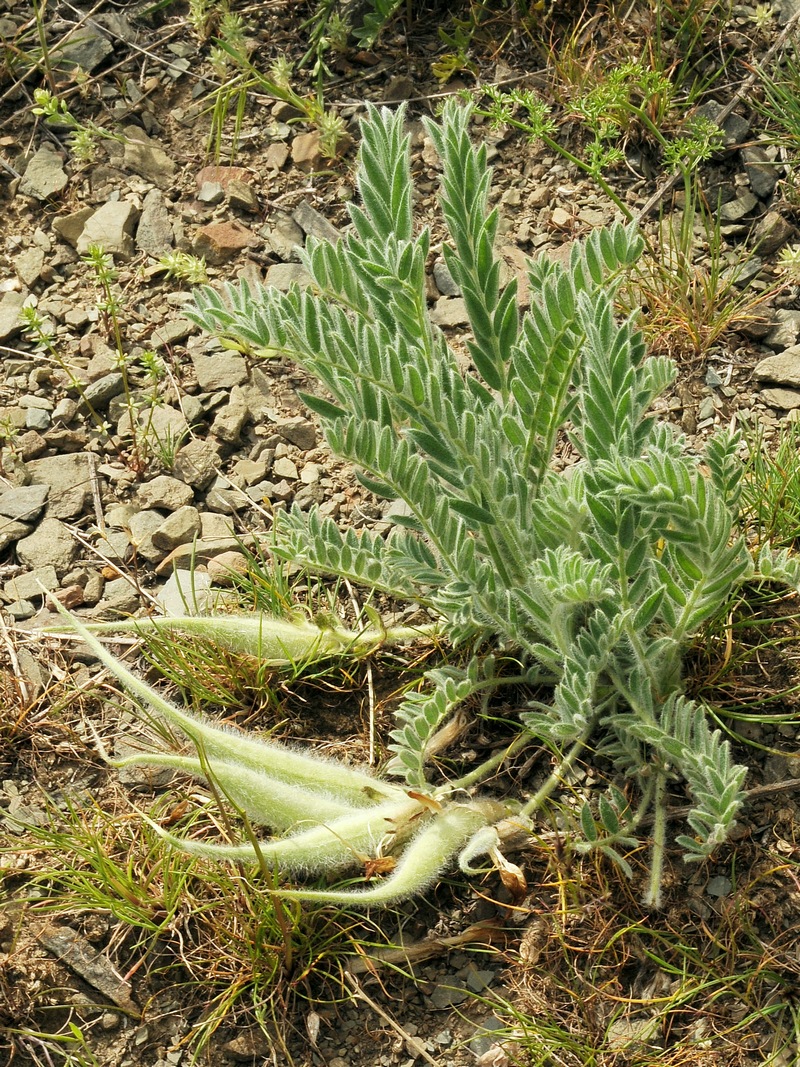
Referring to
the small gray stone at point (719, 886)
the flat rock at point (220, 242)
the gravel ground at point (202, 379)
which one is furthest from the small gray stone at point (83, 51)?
the small gray stone at point (719, 886)

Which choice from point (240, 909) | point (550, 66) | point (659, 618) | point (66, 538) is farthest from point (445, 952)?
point (550, 66)

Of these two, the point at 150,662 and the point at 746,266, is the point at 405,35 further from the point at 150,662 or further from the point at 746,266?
the point at 150,662

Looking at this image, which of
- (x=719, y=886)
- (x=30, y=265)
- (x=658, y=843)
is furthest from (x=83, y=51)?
(x=719, y=886)

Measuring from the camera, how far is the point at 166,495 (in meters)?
2.94

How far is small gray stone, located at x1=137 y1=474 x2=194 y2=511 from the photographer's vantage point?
293 centimetres

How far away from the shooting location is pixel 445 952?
86.3 inches

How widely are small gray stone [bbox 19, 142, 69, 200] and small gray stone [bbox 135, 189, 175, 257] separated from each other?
0.28 meters

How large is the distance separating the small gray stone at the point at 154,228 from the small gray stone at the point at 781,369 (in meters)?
1.68

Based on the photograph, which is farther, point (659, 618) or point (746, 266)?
point (746, 266)

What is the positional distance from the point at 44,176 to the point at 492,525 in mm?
2133

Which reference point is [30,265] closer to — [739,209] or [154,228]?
[154,228]

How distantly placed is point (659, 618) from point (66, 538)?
146 centimetres

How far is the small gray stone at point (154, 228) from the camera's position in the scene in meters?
3.38

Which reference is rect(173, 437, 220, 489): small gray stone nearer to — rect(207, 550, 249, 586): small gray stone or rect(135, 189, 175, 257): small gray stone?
rect(207, 550, 249, 586): small gray stone
